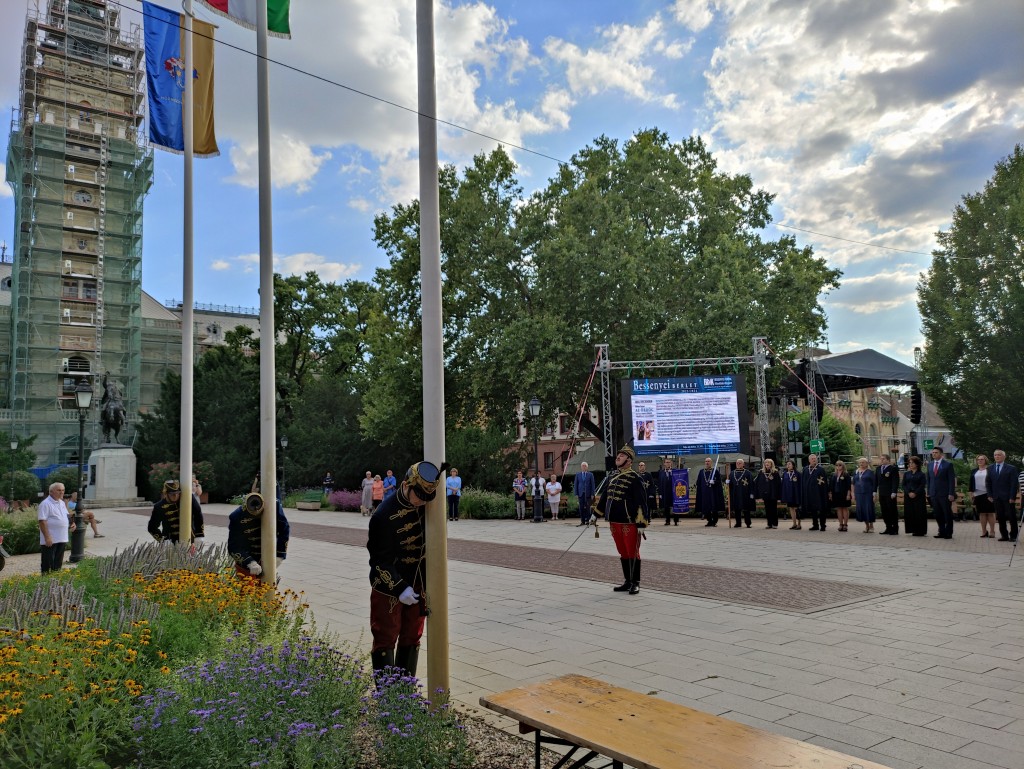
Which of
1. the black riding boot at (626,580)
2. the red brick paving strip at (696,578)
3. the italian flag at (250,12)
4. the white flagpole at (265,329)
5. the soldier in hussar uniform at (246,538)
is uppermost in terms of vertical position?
the italian flag at (250,12)

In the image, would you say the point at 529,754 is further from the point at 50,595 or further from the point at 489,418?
the point at 489,418

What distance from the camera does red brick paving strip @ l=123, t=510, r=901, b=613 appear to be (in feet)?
31.7

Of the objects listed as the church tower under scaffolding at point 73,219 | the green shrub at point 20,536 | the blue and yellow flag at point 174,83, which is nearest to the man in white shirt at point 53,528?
the green shrub at point 20,536

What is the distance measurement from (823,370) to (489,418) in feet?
44.2

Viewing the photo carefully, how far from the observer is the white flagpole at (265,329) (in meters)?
8.66

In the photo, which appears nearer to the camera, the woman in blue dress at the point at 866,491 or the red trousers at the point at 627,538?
the red trousers at the point at 627,538

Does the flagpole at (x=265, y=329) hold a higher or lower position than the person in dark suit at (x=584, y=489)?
higher

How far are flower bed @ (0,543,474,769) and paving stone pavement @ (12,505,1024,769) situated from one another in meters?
1.23

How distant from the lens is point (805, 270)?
32156 mm

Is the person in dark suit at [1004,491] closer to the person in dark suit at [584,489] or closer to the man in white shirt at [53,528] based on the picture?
the person in dark suit at [584,489]

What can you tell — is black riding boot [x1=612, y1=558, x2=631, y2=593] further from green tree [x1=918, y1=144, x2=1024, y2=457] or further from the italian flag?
green tree [x1=918, y1=144, x2=1024, y2=457]

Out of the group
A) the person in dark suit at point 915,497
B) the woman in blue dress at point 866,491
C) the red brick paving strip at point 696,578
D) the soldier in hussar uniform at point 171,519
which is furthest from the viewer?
the woman in blue dress at point 866,491

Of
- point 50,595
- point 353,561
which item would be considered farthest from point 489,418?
point 50,595

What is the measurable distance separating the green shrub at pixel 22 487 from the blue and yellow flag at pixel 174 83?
2725 centimetres
